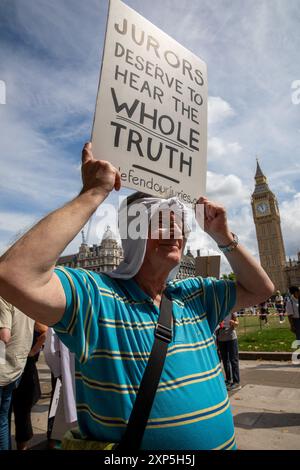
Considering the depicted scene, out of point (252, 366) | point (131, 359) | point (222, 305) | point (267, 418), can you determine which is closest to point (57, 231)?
point (131, 359)

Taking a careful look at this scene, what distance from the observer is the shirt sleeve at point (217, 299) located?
174 centimetres

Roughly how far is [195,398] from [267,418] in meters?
3.82

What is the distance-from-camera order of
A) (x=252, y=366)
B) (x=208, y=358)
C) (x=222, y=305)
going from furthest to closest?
(x=252, y=366) < (x=222, y=305) < (x=208, y=358)

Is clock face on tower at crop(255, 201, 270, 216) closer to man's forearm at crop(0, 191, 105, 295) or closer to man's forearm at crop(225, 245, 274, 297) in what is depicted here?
man's forearm at crop(225, 245, 274, 297)

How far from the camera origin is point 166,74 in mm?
1874

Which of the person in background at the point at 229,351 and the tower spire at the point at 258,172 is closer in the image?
the person in background at the point at 229,351

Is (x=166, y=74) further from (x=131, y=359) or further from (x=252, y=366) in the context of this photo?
(x=252, y=366)

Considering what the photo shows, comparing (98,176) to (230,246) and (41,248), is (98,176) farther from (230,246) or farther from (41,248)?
(230,246)

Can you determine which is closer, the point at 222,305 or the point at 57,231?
the point at 57,231

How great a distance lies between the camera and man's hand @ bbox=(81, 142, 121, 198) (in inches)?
50.9

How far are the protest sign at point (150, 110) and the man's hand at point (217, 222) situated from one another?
115mm

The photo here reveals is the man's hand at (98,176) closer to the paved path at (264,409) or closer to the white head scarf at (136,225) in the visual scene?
the white head scarf at (136,225)

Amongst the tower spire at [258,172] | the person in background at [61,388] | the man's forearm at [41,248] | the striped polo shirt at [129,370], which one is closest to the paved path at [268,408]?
the person in background at [61,388]
